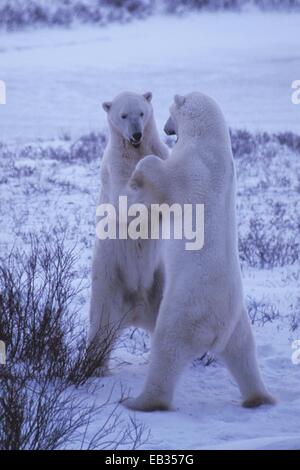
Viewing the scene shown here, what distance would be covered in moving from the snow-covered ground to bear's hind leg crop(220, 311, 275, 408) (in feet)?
0.24

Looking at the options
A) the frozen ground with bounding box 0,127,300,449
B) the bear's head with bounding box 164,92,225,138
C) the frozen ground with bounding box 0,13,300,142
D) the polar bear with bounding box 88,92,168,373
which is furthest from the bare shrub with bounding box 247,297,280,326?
the frozen ground with bounding box 0,13,300,142

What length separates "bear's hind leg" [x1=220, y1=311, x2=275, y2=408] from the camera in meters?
3.52

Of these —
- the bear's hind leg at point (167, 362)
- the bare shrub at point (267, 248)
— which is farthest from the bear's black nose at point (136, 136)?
the bare shrub at point (267, 248)

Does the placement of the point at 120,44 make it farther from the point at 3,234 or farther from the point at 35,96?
the point at 3,234

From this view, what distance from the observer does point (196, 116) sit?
362cm

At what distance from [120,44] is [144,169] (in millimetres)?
16402

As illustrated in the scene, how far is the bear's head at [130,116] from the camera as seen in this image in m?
4.00

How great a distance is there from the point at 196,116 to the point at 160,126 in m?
8.71

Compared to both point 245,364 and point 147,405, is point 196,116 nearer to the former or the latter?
point 245,364

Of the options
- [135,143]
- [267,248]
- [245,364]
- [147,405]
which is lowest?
[147,405]

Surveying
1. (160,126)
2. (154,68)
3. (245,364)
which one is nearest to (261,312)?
(245,364)

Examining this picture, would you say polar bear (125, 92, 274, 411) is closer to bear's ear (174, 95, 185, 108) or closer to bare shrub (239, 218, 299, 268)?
bear's ear (174, 95, 185, 108)

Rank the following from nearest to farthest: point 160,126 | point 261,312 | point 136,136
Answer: point 136,136, point 261,312, point 160,126

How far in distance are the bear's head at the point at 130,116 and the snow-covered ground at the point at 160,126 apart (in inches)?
42.8
